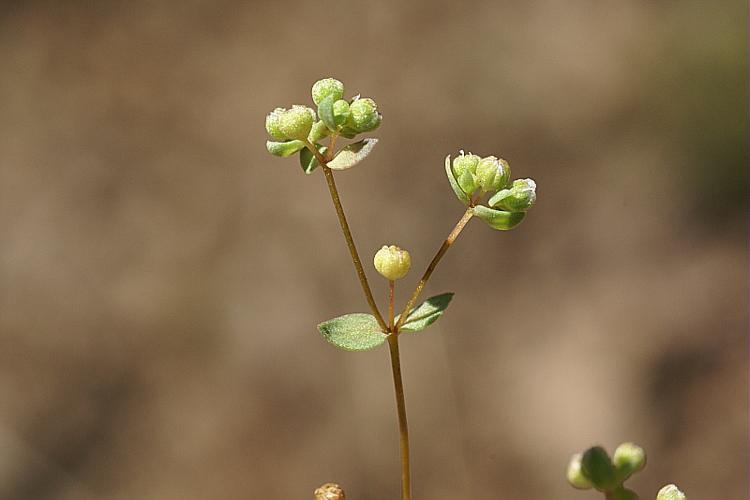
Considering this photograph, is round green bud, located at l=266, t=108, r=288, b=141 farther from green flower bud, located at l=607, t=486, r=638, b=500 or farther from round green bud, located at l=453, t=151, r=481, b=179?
green flower bud, located at l=607, t=486, r=638, b=500

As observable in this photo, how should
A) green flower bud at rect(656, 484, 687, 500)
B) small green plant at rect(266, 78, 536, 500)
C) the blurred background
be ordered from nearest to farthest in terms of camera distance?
green flower bud at rect(656, 484, 687, 500) < small green plant at rect(266, 78, 536, 500) < the blurred background

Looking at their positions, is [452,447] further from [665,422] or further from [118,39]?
[118,39]

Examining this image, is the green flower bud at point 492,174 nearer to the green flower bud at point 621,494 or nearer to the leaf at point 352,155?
the leaf at point 352,155

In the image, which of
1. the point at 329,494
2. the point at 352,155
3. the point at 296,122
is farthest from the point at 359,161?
the point at 329,494

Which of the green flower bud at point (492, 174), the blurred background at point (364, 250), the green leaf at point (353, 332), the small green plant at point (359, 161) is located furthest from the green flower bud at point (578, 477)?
the blurred background at point (364, 250)

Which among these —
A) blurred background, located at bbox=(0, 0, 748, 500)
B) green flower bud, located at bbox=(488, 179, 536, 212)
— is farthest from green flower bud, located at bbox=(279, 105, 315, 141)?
blurred background, located at bbox=(0, 0, 748, 500)

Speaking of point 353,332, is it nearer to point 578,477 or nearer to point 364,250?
point 578,477

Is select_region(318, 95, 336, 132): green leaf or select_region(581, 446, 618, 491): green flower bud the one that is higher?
select_region(318, 95, 336, 132): green leaf
